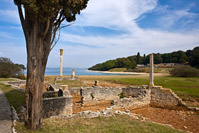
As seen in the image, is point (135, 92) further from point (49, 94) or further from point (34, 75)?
point (34, 75)

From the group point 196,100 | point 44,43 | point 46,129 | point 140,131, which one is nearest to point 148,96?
point 196,100

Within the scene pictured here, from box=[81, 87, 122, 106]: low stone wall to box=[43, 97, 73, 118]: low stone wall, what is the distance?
362cm

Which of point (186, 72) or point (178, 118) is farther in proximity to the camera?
point (186, 72)

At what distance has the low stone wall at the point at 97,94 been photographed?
12.2 meters

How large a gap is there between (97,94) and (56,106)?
554 centimetres

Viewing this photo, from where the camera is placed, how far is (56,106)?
8.06m

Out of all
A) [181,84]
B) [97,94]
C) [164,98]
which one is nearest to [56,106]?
[97,94]

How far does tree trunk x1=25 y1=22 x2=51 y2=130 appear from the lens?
454 centimetres

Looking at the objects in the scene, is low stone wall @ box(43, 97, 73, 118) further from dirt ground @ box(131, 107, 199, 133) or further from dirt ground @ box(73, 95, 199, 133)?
dirt ground @ box(131, 107, 199, 133)

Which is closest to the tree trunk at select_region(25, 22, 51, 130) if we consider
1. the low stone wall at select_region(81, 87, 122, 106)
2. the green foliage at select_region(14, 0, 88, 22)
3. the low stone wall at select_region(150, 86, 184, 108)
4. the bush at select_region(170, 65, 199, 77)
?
the green foliage at select_region(14, 0, 88, 22)

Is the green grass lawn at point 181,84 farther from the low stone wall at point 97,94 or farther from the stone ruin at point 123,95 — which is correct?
the low stone wall at point 97,94

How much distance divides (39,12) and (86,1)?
225 centimetres

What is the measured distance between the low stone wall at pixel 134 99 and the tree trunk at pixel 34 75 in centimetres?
642

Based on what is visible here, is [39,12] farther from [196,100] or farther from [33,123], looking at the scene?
[196,100]
